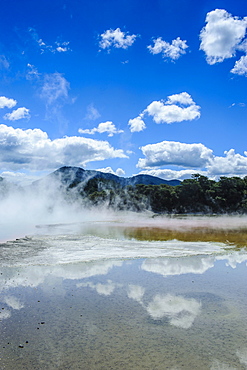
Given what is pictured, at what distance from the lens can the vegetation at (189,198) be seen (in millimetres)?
48188

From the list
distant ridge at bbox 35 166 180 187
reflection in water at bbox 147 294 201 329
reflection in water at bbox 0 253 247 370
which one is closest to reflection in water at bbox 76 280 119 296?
reflection in water at bbox 0 253 247 370

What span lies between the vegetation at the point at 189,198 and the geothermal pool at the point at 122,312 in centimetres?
3831

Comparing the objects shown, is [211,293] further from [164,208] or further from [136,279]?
[164,208]

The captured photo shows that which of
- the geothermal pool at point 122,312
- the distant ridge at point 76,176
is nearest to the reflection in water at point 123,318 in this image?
the geothermal pool at point 122,312

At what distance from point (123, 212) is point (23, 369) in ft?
134

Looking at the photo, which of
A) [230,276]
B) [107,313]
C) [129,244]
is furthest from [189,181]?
[107,313]

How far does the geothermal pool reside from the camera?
14.4 ft

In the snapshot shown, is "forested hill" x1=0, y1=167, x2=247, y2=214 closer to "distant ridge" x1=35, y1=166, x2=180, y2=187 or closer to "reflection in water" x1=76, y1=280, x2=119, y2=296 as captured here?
"distant ridge" x1=35, y1=166, x2=180, y2=187

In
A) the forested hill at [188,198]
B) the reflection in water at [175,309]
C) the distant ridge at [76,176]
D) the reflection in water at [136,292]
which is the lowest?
the reflection in water at [175,309]

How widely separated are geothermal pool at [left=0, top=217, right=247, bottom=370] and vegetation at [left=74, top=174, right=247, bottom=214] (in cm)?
3831

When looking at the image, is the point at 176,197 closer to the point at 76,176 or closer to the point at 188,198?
the point at 188,198

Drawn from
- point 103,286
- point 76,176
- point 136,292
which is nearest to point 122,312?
point 136,292

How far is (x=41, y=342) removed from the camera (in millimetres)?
4828

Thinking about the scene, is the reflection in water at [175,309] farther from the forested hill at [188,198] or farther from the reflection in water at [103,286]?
the forested hill at [188,198]
